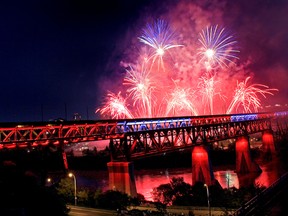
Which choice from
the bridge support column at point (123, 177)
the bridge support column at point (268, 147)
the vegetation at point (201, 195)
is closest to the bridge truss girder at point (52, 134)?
the bridge support column at point (123, 177)

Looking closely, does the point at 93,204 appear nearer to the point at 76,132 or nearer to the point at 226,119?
the point at 76,132

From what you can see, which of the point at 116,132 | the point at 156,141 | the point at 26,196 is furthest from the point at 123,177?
the point at 26,196

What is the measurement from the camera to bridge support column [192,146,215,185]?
61594 mm

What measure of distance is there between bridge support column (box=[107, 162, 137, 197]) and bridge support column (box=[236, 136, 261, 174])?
5029cm

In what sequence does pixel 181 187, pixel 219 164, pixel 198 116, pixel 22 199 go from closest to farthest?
pixel 22 199
pixel 181 187
pixel 198 116
pixel 219 164

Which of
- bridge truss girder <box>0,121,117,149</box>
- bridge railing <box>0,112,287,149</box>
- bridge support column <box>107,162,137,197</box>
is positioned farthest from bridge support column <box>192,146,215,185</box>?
bridge truss girder <box>0,121,117,149</box>

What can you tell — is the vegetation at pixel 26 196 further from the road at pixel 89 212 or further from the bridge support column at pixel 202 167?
the bridge support column at pixel 202 167

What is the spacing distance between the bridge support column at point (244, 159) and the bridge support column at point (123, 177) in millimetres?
50292

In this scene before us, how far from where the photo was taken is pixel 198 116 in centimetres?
6912

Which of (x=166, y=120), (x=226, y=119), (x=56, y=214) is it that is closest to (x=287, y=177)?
(x=166, y=120)

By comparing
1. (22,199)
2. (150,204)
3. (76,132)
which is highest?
(76,132)

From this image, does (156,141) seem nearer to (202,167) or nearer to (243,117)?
(202,167)

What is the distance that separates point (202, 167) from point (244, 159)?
91.6 ft

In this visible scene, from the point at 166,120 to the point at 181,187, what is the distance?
16.6 m
